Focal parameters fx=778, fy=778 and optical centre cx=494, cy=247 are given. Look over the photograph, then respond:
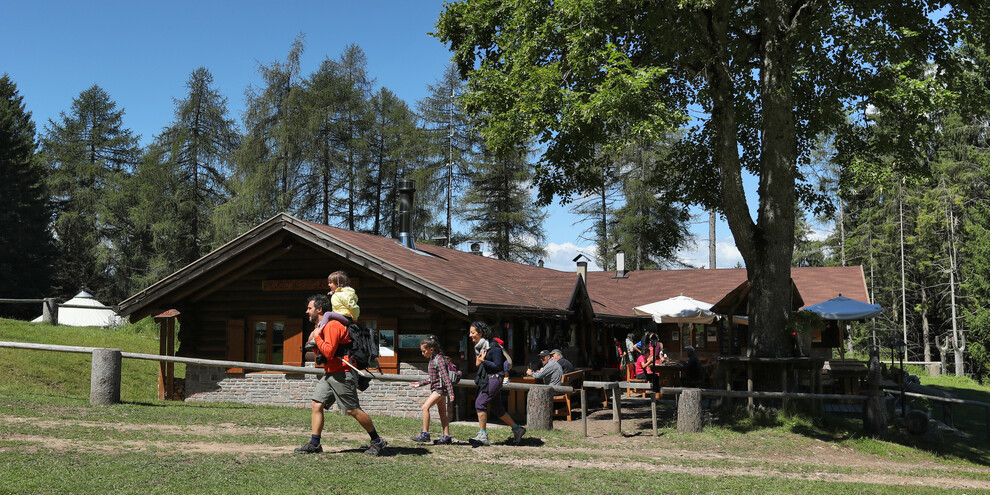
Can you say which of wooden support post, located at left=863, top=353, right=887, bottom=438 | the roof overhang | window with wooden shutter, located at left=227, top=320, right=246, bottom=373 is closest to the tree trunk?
wooden support post, located at left=863, top=353, right=887, bottom=438

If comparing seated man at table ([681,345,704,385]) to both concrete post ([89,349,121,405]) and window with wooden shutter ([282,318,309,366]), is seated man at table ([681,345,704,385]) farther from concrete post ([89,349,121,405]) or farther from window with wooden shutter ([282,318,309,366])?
concrete post ([89,349,121,405])

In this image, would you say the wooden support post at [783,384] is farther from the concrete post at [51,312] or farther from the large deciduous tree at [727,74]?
the concrete post at [51,312]

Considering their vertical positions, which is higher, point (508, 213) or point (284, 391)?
point (508, 213)

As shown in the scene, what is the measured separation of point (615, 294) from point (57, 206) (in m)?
36.6

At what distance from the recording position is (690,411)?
1395 centimetres

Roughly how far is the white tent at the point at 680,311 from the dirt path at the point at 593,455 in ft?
28.5

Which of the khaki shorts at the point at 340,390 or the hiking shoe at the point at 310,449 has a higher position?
the khaki shorts at the point at 340,390

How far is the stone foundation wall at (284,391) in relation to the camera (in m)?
16.0

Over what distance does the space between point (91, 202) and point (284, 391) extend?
35347 millimetres

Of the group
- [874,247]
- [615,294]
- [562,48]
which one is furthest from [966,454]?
[874,247]

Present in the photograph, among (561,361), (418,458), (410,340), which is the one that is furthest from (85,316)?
(418,458)

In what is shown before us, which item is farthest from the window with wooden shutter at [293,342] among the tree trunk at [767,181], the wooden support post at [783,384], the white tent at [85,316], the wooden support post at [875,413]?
the white tent at [85,316]

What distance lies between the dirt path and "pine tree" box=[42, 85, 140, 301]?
3472cm

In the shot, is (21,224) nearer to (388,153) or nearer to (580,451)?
(388,153)
